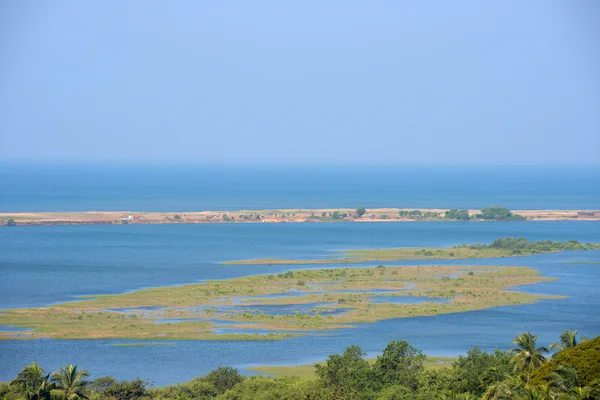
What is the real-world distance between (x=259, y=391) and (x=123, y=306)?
2795cm

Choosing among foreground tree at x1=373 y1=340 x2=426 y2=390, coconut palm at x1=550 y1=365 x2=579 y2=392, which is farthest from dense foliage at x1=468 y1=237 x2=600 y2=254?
coconut palm at x1=550 y1=365 x2=579 y2=392

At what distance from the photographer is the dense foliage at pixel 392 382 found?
31844mm

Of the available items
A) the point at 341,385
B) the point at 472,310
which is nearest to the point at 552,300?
the point at 472,310

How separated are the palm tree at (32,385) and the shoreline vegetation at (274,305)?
68.2ft

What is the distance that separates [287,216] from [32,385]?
111 meters

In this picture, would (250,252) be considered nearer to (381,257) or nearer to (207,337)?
(381,257)

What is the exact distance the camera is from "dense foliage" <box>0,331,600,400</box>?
3184 cm

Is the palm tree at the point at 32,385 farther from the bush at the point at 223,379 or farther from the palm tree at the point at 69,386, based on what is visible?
the bush at the point at 223,379

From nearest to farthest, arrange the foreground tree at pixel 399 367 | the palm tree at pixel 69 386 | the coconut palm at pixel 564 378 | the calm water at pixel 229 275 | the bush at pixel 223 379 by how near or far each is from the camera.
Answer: the coconut palm at pixel 564 378, the palm tree at pixel 69 386, the foreground tree at pixel 399 367, the bush at pixel 223 379, the calm water at pixel 229 275

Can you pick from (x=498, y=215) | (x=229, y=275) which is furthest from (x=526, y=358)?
(x=498, y=215)

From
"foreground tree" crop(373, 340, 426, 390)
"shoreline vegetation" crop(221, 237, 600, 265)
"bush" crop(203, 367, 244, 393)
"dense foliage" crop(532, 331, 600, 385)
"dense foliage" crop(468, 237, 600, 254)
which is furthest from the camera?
"dense foliage" crop(468, 237, 600, 254)

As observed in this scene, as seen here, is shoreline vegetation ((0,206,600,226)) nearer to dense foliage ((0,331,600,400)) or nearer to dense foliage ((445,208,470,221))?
dense foliage ((445,208,470,221))

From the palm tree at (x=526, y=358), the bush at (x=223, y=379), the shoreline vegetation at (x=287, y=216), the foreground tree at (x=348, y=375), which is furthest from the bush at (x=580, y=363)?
the shoreline vegetation at (x=287, y=216)

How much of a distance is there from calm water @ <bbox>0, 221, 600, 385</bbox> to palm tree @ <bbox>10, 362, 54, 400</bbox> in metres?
12.2
